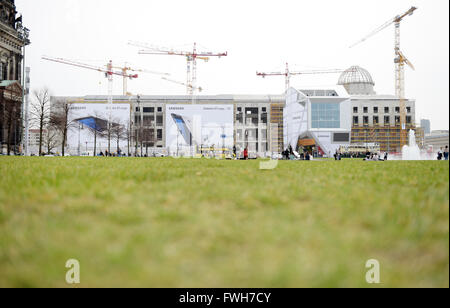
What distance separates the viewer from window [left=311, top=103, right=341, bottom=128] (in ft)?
314

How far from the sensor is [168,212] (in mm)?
4051

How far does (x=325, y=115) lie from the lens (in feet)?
315

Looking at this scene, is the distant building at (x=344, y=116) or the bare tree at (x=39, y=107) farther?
the distant building at (x=344, y=116)

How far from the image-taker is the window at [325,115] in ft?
314

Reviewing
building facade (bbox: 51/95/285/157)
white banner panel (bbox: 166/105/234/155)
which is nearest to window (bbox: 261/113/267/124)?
building facade (bbox: 51/95/285/157)

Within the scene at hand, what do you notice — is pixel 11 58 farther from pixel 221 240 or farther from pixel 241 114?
pixel 241 114

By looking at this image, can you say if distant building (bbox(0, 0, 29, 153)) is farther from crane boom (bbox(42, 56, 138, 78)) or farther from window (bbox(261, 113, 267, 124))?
window (bbox(261, 113, 267, 124))

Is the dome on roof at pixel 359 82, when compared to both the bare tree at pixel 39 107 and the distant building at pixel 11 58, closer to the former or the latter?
the distant building at pixel 11 58

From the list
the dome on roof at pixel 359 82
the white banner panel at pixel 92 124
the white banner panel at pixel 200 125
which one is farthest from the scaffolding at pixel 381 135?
the white banner panel at pixel 92 124

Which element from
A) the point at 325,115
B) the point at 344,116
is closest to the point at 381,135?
the point at 344,116

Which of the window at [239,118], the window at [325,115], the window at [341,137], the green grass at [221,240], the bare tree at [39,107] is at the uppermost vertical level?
the window at [239,118]

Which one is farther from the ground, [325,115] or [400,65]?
[400,65]
